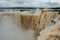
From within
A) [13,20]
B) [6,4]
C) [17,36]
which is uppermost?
[6,4]

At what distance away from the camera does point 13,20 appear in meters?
1.14

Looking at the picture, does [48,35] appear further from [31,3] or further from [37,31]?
[31,3]

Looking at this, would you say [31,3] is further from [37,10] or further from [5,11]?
[5,11]

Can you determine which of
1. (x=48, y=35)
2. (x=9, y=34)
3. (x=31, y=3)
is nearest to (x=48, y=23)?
(x=48, y=35)

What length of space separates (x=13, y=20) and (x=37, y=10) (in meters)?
0.23

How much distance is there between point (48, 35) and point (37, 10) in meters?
0.24

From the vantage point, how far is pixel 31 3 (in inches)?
44.1

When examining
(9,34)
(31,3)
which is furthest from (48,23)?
(9,34)

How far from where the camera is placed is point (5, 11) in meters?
1.13

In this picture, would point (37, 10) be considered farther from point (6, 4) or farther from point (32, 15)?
point (6, 4)

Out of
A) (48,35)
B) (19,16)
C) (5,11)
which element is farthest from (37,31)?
(5,11)

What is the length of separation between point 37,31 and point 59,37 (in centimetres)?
20

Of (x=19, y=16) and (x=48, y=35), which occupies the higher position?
(x=19, y=16)

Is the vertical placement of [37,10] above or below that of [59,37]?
above
